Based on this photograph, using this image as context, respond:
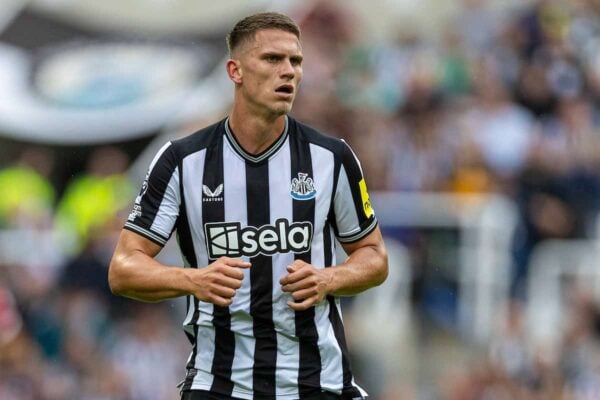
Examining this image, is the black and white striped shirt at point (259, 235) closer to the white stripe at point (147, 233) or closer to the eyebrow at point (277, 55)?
the white stripe at point (147, 233)

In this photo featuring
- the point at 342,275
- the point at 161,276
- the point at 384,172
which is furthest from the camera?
the point at 384,172

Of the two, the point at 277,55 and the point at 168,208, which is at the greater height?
the point at 277,55

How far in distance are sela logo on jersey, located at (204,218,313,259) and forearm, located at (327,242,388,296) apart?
0.21 m

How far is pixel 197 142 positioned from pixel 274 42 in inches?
21.9

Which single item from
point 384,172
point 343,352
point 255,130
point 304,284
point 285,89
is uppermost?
point 384,172

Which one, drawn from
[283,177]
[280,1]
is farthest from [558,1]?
[283,177]

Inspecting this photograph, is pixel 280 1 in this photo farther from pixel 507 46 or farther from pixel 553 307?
pixel 553 307

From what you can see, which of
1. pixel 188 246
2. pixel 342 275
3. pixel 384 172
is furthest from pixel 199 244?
pixel 384 172

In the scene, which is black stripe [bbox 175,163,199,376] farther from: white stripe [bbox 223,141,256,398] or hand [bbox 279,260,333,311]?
hand [bbox 279,260,333,311]

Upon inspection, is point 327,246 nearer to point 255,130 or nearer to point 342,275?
point 342,275

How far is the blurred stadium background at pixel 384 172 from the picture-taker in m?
12.2

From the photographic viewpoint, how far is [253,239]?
5820 millimetres

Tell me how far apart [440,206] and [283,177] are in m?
6.71

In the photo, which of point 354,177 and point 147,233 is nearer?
point 147,233
